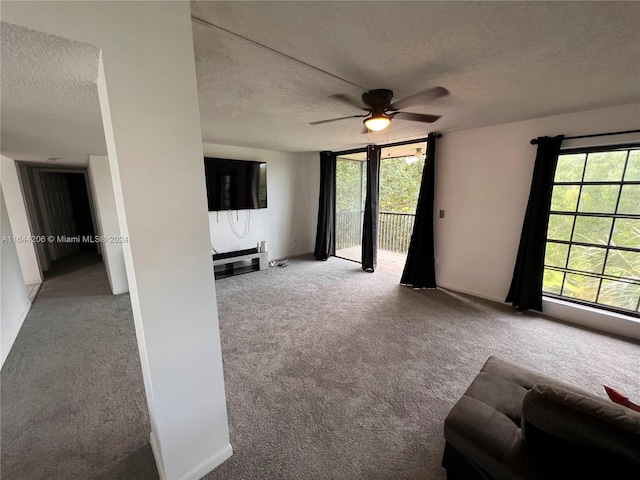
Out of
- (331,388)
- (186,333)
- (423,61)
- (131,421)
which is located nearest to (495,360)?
(331,388)

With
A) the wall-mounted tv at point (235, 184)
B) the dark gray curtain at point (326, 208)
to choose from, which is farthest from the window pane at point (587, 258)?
the wall-mounted tv at point (235, 184)

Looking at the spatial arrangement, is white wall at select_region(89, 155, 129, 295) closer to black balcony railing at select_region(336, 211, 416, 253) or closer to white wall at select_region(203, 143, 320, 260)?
white wall at select_region(203, 143, 320, 260)

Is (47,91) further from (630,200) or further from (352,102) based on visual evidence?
(630,200)

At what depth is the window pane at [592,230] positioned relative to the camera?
271 cm

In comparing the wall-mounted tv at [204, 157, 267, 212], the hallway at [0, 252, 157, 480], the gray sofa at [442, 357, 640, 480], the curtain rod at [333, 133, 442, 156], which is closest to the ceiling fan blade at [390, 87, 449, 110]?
the gray sofa at [442, 357, 640, 480]

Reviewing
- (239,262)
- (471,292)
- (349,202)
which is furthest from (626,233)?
(239,262)

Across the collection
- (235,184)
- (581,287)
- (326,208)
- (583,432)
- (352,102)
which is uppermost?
(352,102)

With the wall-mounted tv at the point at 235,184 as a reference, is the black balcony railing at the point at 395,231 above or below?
below

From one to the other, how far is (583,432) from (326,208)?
4673 mm

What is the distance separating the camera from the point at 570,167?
286 centimetres

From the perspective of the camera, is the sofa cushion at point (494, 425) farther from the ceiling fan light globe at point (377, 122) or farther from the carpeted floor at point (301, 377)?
the ceiling fan light globe at point (377, 122)

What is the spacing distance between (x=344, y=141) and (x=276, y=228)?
2.21 meters

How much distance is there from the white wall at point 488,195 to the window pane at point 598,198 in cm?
46

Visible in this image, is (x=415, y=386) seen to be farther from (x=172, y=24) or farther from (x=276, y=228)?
(x=276, y=228)
